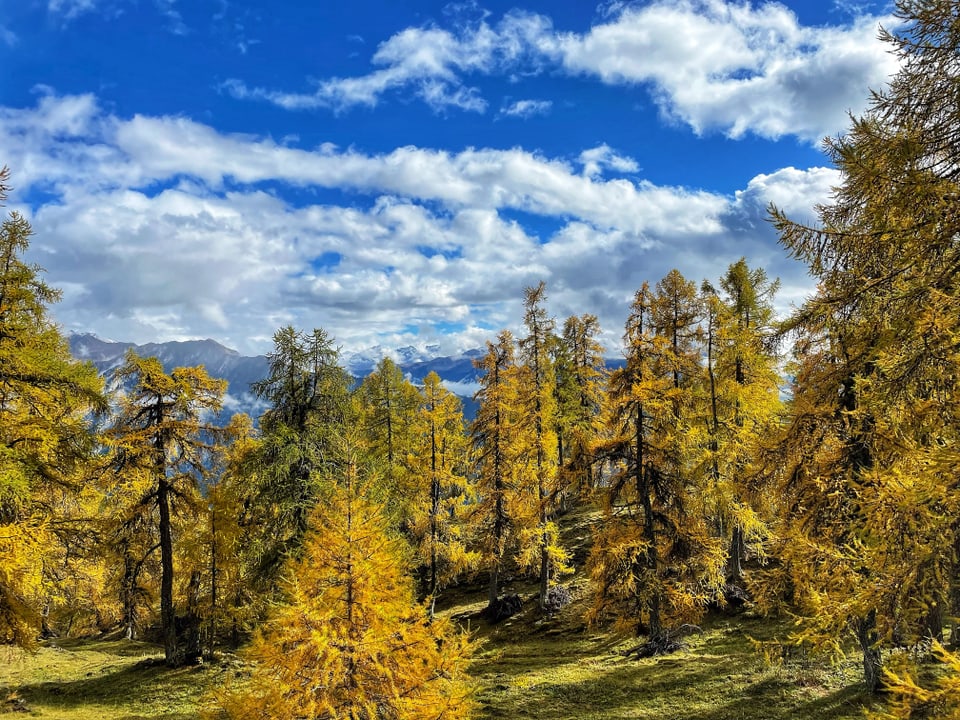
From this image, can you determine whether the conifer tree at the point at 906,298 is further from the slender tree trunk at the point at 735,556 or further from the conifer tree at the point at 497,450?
the conifer tree at the point at 497,450

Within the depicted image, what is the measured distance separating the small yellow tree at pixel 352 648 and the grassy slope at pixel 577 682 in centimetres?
283

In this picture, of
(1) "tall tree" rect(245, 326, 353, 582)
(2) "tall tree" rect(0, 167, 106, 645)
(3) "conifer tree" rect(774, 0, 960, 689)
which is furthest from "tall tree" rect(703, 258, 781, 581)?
(2) "tall tree" rect(0, 167, 106, 645)

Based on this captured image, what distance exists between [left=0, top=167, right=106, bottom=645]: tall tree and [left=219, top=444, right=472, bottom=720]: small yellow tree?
577 cm

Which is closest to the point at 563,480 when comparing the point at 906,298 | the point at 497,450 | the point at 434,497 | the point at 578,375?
the point at 497,450

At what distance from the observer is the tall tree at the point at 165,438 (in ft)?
64.3

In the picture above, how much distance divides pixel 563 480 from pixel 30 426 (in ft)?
52.4

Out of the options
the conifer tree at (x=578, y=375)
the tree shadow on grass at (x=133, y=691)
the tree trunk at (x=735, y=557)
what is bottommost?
Answer: the tree shadow on grass at (x=133, y=691)

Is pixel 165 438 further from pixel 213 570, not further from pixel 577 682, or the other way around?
pixel 577 682

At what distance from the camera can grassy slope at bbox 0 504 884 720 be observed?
14.4 metres

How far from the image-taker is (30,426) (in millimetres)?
11883

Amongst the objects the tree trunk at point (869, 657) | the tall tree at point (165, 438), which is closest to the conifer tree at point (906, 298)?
the tree trunk at point (869, 657)

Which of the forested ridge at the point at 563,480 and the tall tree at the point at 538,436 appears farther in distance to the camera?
the tall tree at the point at 538,436

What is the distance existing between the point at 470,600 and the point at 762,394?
23374mm

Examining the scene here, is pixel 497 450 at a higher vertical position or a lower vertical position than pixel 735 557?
higher
